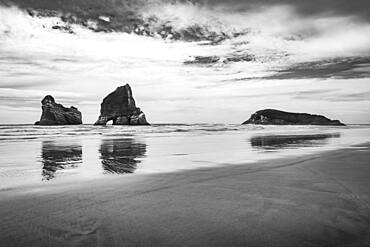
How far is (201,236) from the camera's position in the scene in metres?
2.89

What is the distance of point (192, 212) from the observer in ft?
12.0

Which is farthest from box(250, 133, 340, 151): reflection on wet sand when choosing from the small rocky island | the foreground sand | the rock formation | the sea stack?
the small rocky island

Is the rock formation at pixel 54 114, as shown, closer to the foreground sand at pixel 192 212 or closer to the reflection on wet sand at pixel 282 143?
the reflection on wet sand at pixel 282 143

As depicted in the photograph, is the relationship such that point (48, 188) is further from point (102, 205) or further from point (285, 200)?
point (285, 200)

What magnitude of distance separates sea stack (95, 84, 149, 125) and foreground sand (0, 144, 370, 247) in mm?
68848

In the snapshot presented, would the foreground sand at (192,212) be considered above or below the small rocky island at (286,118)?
below

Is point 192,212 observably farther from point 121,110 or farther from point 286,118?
point 286,118

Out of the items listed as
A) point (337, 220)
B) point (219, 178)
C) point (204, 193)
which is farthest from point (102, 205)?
point (337, 220)

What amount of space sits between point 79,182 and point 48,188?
638 millimetres

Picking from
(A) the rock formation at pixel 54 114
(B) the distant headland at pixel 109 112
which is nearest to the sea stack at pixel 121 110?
(B) the distant headland at pixel 109 112

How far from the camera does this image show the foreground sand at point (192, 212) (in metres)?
2.83

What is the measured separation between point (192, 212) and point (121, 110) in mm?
73998

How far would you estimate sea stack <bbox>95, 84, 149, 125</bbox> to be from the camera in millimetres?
74000

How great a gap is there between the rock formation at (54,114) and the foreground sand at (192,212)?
217 ft
